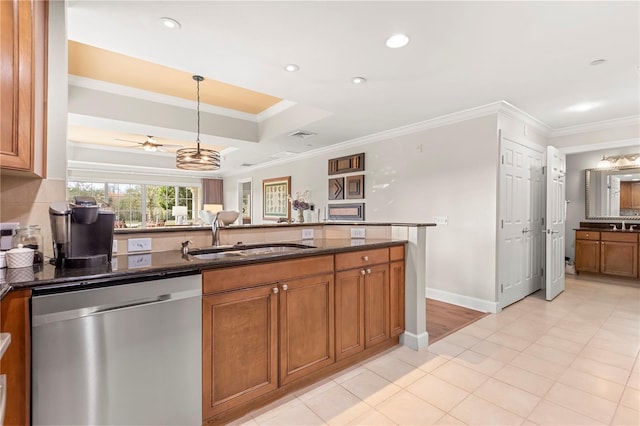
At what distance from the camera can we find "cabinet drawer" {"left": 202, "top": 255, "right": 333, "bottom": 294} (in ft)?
5.20

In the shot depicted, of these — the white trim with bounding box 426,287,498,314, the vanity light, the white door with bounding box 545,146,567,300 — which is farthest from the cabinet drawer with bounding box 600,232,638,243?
the white trim with bounding box 426,287,498,314

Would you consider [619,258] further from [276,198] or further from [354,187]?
[276,198]

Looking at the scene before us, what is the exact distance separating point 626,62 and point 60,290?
4075 millimetres

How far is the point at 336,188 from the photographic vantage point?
550 centimetres

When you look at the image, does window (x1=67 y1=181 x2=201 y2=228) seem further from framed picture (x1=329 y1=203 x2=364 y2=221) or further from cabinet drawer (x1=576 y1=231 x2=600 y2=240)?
cabinet drawer (x1=576 y1=231 x2=600 y2=240)

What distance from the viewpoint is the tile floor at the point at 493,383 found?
1767 millimetres

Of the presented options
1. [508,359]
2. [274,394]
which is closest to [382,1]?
[274,394]

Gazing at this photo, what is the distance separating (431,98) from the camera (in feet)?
10.6

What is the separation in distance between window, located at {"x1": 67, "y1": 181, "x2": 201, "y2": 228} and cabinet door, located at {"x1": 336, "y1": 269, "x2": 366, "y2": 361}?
6.90 m

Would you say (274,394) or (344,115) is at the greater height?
(344,115)

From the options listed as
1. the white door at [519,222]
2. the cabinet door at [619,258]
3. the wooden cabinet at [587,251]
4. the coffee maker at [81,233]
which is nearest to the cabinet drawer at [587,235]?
the wooden cabinet at [587,251]

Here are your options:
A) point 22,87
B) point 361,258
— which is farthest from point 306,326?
point 22,87

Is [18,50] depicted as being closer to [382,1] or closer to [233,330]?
[233,330]

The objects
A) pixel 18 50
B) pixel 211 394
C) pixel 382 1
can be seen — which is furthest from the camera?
pixel 382 1
